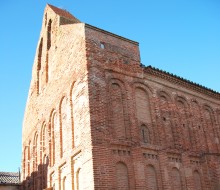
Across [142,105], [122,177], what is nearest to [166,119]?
[142,105]

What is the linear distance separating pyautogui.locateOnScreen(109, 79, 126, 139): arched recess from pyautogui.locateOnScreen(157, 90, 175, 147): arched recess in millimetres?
2084

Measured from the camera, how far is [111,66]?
46.1ft

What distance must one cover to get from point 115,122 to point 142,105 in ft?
6.36

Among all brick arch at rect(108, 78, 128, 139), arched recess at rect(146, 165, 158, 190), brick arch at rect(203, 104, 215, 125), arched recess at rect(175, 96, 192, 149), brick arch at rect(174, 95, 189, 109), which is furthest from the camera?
brick arch at rect(203, 104, 215, 125)

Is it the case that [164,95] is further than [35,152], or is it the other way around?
[35,152]

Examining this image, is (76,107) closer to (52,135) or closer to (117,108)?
(117,108)

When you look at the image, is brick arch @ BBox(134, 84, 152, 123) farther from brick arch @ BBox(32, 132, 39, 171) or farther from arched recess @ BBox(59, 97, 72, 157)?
brick arch @ BBox(32, 132, 39, 171)

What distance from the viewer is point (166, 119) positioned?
49.5ft

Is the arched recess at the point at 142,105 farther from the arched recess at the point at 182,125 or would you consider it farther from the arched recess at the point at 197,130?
the arched recess at the point at 197,130

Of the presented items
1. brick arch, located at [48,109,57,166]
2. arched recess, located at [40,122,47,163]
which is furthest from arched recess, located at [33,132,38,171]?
brick arch, located at [48,109,57,166]

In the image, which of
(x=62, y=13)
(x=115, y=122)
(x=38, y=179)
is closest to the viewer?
(x=115, y=122)

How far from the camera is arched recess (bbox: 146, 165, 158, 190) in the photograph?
12.9 metres

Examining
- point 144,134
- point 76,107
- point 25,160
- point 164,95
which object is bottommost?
point 144,134

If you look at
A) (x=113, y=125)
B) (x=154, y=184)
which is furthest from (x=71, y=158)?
(x=154, y=184)
